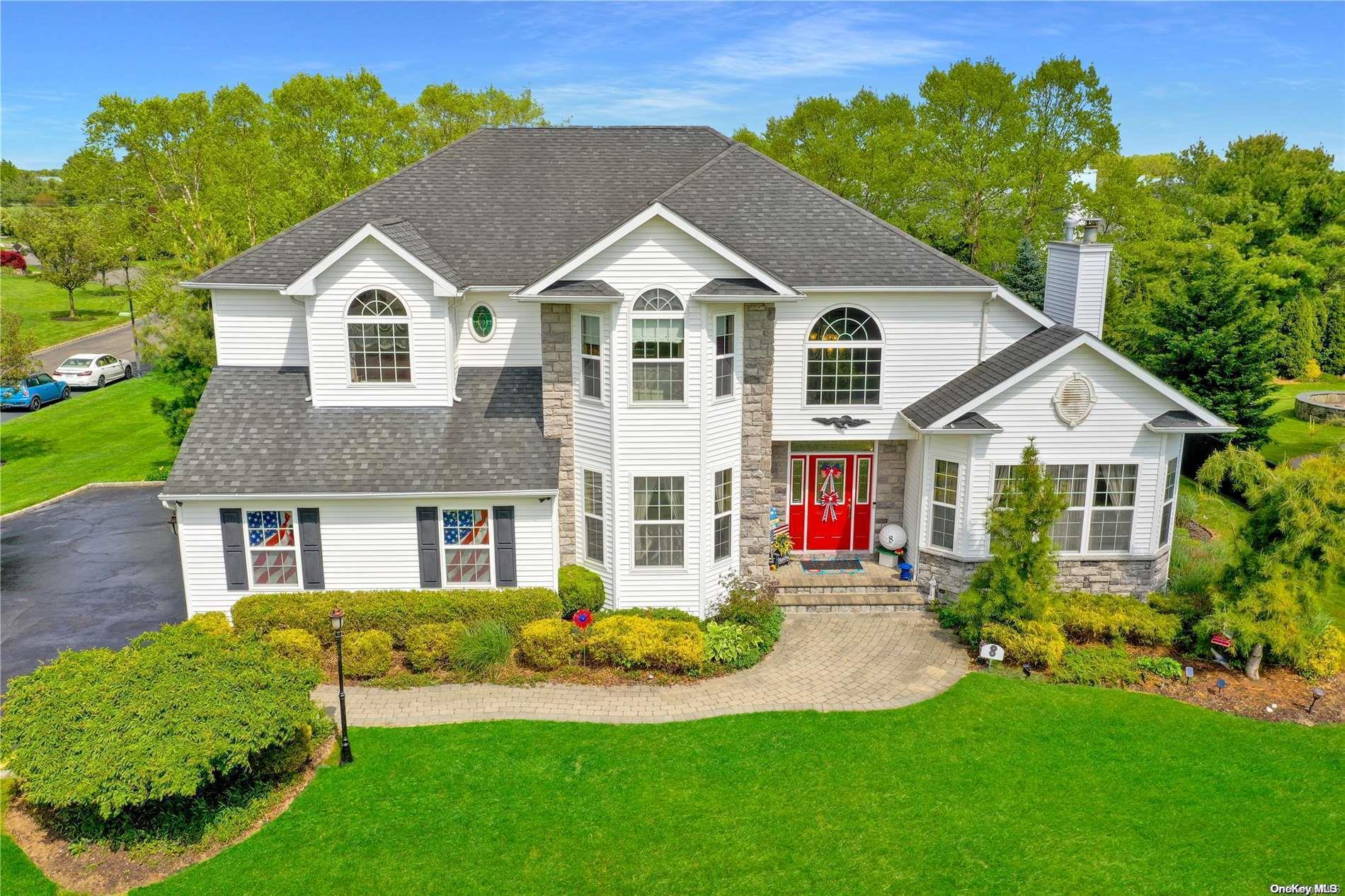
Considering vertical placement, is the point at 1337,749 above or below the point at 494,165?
below

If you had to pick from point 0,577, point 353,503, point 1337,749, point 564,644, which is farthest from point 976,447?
point 0,577

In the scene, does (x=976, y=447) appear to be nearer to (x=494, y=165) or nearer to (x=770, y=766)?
(x=770, y=766)

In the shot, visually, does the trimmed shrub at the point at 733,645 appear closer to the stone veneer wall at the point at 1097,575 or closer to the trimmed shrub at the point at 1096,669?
the stone veneer wall at the point at 1097,575

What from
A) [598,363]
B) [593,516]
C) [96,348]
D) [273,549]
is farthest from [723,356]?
[96,348]

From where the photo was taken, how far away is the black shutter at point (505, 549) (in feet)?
60.0

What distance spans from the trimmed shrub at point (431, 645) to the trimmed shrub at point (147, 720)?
2.97 meters

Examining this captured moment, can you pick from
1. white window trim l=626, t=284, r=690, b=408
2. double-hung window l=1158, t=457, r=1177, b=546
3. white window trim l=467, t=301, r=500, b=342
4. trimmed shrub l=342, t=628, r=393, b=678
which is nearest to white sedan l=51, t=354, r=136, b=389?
white window trim l=467, t=301, r=500, b=342

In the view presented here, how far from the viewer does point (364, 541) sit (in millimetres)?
18250

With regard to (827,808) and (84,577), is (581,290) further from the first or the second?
(84,577)

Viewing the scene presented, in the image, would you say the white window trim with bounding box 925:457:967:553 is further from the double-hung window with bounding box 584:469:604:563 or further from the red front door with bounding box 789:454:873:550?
the double-hung window with bounding box 584:469:604:563

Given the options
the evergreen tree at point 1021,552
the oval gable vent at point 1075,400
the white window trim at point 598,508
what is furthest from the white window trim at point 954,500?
the white window trim at point 598,508

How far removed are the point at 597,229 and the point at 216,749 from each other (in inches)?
527

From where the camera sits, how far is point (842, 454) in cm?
2125

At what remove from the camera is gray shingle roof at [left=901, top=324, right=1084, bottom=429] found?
61.5ft
